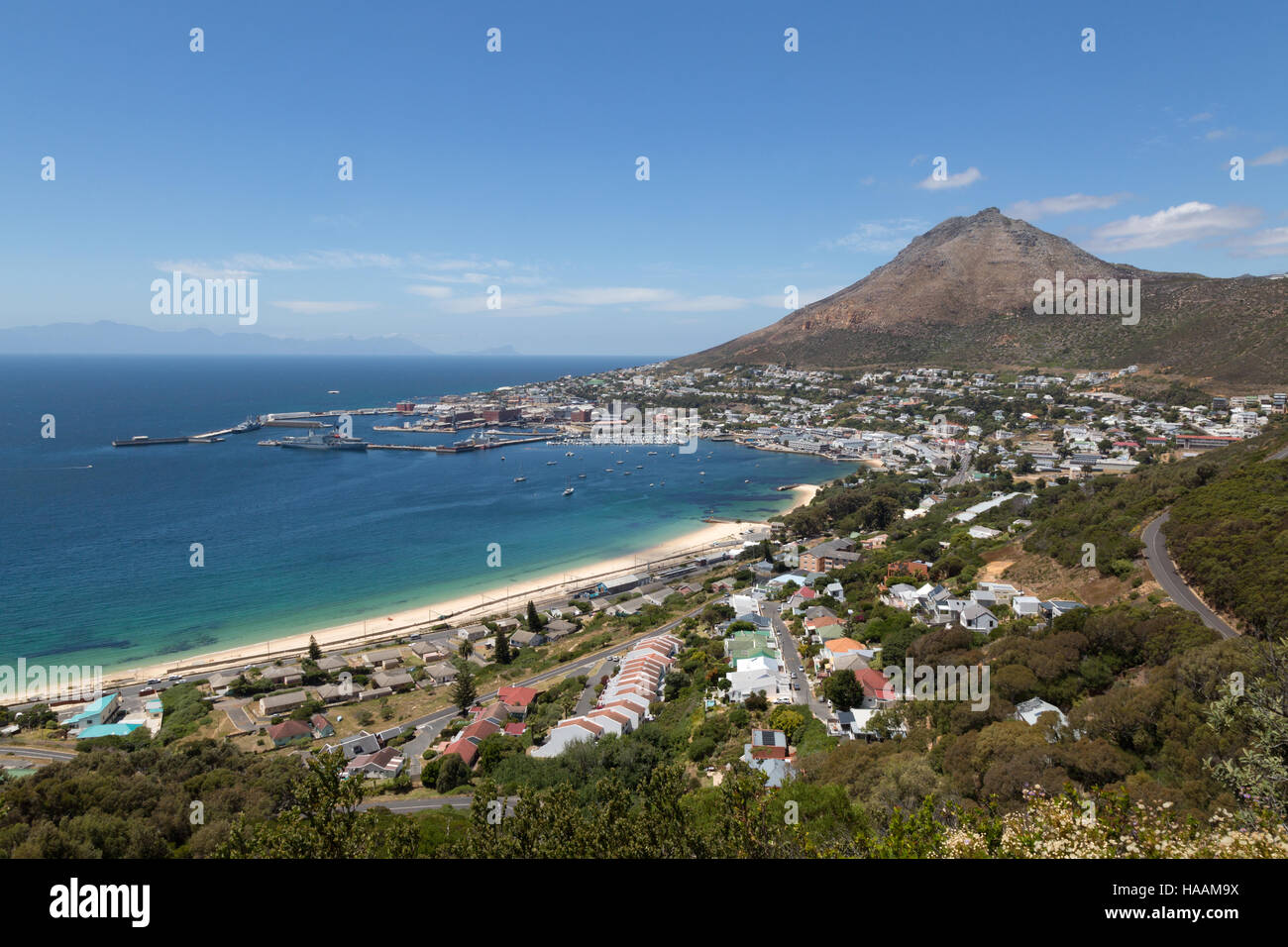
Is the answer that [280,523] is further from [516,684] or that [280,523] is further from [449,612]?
[516,684]

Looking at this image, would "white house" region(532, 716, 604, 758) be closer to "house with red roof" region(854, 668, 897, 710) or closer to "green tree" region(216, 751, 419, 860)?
"house with red roof" region(854, 668, 897, 710)

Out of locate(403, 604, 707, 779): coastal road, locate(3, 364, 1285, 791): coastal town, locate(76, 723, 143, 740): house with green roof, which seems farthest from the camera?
locate(76, 723, 143, 740): house with green roof

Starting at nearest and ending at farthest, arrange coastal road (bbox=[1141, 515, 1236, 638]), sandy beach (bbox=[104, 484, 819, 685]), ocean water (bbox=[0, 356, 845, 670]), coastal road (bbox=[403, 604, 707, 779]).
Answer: coastal road (bbox=[1141, 515, 1236, 638]) → coastal road (bbox=[403, 604, 707, 779]) → sandy beach (bbox=[104, 484, 819, 685]) → ocean water (bbox=[0, 356, 845, 670])

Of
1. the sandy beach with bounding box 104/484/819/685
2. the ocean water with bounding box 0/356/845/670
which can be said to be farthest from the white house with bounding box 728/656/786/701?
the ocean water with bounding box 0/356/845/670

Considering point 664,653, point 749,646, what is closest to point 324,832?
point 749,646

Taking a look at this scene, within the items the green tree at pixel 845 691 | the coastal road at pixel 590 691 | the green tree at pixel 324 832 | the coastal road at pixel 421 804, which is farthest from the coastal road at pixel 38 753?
the green tree at pixel 845 691
